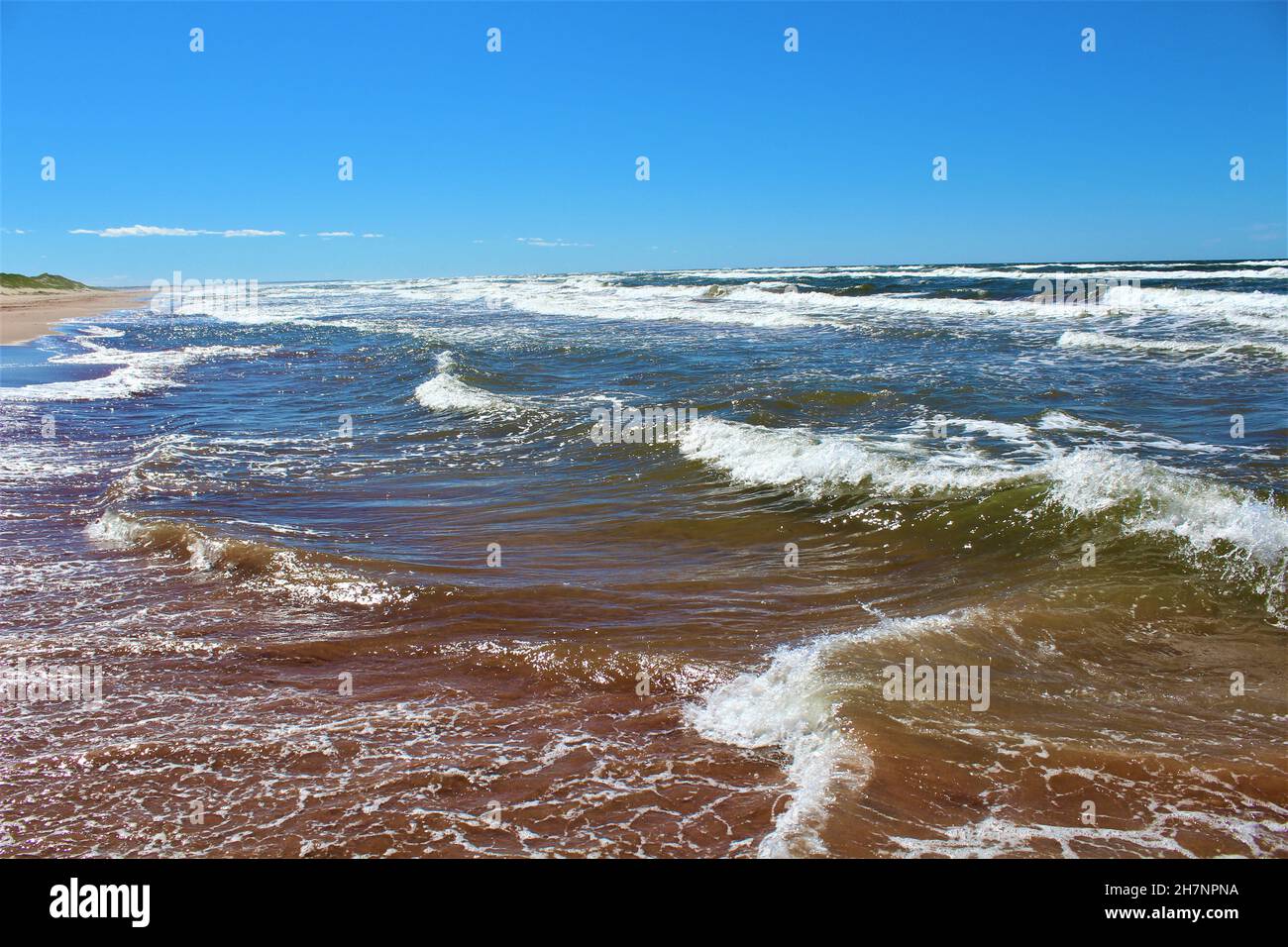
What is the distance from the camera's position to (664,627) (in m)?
5.38

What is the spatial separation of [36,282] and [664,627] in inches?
3756

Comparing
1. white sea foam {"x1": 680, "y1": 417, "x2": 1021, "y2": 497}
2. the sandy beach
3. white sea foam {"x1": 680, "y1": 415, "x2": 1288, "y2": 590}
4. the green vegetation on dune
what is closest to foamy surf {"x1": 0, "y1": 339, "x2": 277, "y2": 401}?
the sandy beach

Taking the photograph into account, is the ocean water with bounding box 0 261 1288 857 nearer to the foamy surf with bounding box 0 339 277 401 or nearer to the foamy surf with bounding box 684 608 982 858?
the foamy surf with bounding box 684 608 982 858

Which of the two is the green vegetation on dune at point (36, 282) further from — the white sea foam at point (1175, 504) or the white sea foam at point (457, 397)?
the white sea foam at point (1175, 504)

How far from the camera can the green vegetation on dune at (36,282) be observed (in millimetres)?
69812

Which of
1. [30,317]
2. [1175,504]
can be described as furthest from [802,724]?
[30,317]

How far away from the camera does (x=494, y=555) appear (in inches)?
273

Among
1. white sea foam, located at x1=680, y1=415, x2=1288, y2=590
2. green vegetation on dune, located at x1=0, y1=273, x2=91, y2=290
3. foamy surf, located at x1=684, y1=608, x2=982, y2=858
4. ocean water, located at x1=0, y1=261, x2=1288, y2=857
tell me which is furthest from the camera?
green vegetation on dune, located at x1=0, y1=273, x2=91, y2=290

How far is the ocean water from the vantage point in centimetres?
339

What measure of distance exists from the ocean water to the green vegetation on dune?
73.5 metres
